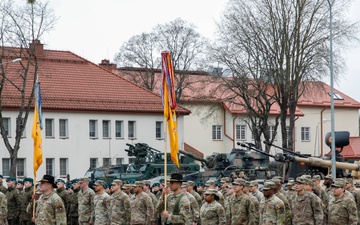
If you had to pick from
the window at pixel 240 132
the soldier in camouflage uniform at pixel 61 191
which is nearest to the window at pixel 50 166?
the window at pixel 240 132

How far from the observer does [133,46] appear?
71.4 meters

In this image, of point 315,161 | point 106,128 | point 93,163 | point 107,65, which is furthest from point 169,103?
point 107,65

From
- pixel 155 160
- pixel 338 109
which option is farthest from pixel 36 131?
pixel 338 109

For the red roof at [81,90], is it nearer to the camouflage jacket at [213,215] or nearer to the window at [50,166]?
the window at [50,166]

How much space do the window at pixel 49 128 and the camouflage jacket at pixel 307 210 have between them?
110 feet

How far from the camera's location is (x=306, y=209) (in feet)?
66.1

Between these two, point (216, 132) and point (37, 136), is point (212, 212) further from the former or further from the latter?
point (216, 132)

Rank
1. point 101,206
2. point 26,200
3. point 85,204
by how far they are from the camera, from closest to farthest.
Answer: point 101,206 → point 85,204 → point 26,200

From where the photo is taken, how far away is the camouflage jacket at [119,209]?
2189 centimetres

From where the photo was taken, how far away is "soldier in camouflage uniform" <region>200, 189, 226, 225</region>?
17.3 m

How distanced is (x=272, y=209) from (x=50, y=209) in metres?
4.25

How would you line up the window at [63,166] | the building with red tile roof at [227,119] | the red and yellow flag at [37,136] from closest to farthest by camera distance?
1. the red and yellow flag at [37,136]
2. the window at [63,166]
3. the building with red tile roof at [227,119]

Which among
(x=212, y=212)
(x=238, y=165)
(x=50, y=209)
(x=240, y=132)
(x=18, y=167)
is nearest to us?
(x=50, y=209)

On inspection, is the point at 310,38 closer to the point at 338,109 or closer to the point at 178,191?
the point at 338,109
